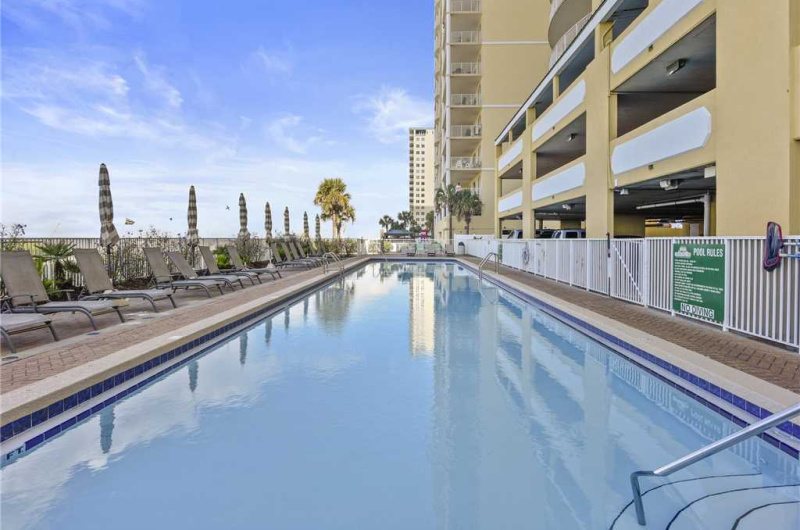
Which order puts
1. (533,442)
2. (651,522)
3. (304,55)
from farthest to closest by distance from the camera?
(304,55), (533,442), (651,522)

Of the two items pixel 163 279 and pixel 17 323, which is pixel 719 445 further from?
pixel 163 279

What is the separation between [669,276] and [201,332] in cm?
732

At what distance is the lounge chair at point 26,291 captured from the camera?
21.5ft

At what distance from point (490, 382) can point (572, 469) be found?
79.5 inches

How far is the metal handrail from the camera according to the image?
226cm

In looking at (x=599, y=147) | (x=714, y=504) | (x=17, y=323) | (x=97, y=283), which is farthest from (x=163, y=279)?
(x=599, y=147)

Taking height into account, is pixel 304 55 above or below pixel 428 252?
above

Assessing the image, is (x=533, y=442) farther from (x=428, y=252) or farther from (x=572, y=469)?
(x=428, y=252)

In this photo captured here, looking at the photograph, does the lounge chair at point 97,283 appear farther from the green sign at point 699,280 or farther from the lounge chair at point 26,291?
the green sign at point 699,280

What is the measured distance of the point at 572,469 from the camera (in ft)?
11.2

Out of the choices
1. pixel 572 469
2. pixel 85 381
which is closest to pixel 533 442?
pixel 572 469

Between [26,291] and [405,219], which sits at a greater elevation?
[405,219]

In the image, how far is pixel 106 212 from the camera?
10562 mm

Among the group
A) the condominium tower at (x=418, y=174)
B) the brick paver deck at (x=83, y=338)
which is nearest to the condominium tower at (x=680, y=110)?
the brick paver deck at (x=83, y=338)
